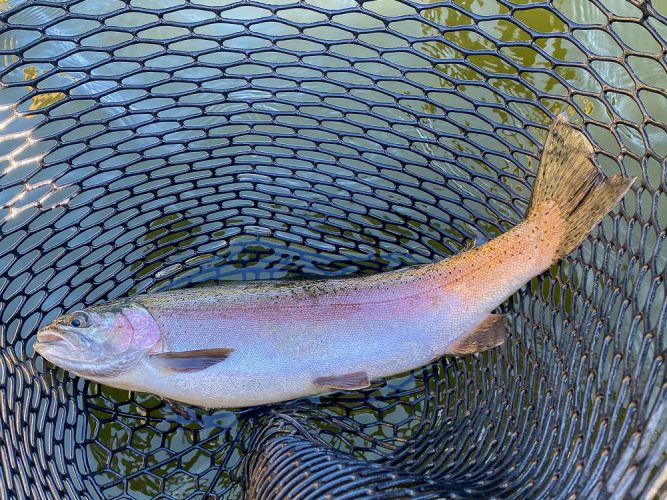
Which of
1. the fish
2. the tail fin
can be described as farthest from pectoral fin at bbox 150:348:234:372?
the tail fin

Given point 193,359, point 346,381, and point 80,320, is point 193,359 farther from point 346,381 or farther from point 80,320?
point 346,381

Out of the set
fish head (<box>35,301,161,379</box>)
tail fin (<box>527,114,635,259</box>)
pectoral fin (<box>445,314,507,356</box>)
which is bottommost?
fish head (<box>35,301,161,379</box>)

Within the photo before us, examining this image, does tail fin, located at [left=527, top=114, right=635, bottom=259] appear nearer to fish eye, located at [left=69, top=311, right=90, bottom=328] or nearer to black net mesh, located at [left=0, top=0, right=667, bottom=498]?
black net mesh, located at [left=0, top=0, right=667, bottom=498]

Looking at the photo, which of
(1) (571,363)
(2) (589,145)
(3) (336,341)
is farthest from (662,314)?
(3) (336,341)

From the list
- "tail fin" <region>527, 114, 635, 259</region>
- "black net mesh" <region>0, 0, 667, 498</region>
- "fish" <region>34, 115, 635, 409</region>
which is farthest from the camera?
"fish" <region>34, 115, 635, 409</region>

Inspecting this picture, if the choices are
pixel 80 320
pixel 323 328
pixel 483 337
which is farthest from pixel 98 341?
pixel 483 337

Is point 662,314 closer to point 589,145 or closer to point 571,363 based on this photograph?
point 571,363

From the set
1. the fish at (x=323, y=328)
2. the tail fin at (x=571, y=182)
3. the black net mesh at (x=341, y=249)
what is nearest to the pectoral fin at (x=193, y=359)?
the fish at (x=323, y=328)
